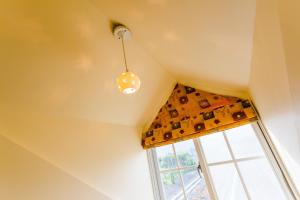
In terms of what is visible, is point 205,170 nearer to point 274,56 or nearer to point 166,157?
point 166,157

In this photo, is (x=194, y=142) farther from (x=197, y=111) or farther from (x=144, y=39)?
(x=144, y=39)

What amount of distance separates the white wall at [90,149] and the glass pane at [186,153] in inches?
16.3

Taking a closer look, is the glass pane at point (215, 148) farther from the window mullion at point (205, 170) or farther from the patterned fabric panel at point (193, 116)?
the patterned fabric panel at point (193, 116)

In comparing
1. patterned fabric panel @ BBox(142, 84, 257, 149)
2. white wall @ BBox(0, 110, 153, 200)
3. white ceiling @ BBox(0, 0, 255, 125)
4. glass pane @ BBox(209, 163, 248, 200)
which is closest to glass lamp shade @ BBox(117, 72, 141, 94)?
white ceiling @ BBox(0, 0, 255, 125)

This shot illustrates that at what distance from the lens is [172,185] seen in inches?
88.6

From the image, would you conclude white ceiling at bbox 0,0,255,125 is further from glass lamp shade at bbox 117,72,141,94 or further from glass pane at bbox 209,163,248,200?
glass pane at bbox 209,163,248,200

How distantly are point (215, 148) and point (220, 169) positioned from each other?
0.70 ft

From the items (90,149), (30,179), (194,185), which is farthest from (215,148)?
Answer: (30,179)

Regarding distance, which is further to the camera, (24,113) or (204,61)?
(204,61)

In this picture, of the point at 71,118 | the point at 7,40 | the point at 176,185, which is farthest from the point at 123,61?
the point at 176,185

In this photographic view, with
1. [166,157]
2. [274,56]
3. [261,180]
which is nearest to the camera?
[274,56]

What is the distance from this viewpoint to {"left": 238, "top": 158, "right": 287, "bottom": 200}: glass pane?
1713 mm

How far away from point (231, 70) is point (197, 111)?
67 centimetres

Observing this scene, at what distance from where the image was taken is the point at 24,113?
1345 millimetres
